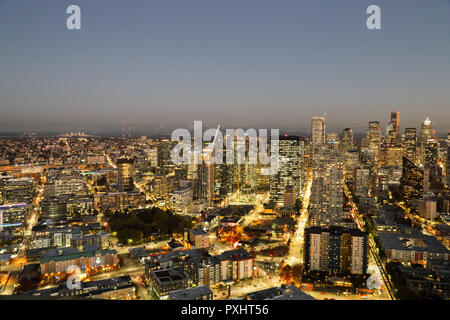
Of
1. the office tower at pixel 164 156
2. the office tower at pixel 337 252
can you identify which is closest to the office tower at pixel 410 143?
the office tower at pixel 164 156

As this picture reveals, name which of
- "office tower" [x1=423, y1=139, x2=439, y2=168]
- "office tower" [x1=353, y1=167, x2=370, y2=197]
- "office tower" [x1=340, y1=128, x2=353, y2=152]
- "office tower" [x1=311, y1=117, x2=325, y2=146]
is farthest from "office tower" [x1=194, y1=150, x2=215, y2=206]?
"office tower" [x1=340, y1=128, x2=353, y2=152]

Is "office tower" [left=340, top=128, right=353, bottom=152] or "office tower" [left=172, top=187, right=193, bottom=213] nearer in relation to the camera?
"office tower" [left=172, top=187, right=193, bottom=213]

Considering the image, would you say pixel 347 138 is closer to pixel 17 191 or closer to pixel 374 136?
pixel 374 136

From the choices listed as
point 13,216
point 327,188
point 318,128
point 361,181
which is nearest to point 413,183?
point 361,181

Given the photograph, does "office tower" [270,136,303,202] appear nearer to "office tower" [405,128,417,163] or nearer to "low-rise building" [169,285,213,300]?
"office tower" [405,128,417,163]
